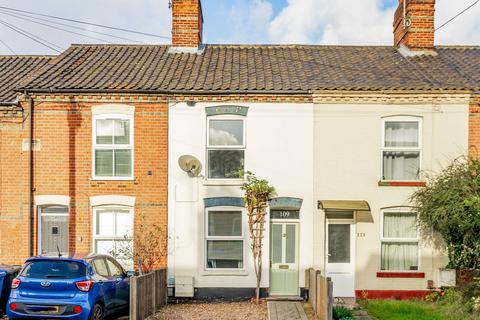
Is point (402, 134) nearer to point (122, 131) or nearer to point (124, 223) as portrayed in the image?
point (122, 131)

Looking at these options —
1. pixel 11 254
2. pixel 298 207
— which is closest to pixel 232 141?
pixel 298 207

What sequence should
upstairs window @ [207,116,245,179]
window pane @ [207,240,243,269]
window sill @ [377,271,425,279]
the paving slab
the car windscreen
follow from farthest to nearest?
upstairs window @ [207,116,245,179], window pane @ [207,240,243,269], window sill @ [377,271,425,279], the paving slab, the car windscreen

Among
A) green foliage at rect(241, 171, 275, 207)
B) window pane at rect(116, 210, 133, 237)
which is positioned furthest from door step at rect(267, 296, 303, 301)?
window pane at rect(116, 210, 133, 237)

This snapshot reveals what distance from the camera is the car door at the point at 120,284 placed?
37.8 ft

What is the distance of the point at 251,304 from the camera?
1394cm

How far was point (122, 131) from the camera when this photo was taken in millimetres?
14930

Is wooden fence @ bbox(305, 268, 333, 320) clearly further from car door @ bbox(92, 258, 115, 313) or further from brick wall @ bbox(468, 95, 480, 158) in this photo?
brick wall @ bbox(468, 95, 480, 158)

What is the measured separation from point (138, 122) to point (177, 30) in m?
4.93

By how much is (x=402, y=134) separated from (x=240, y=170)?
5.09 m

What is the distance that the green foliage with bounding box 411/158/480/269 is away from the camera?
41.4 ft

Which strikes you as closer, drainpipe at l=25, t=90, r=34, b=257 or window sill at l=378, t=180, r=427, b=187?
window sill at l=378, t=180, r=427, b=187

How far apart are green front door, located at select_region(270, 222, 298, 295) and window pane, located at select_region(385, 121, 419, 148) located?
12.9ft

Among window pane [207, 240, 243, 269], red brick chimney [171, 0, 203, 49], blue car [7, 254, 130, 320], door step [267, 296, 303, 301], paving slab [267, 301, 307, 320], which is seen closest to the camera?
blue car [7, 254, 130, 320]

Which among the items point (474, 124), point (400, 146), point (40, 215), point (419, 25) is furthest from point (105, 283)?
point (419, 25)
